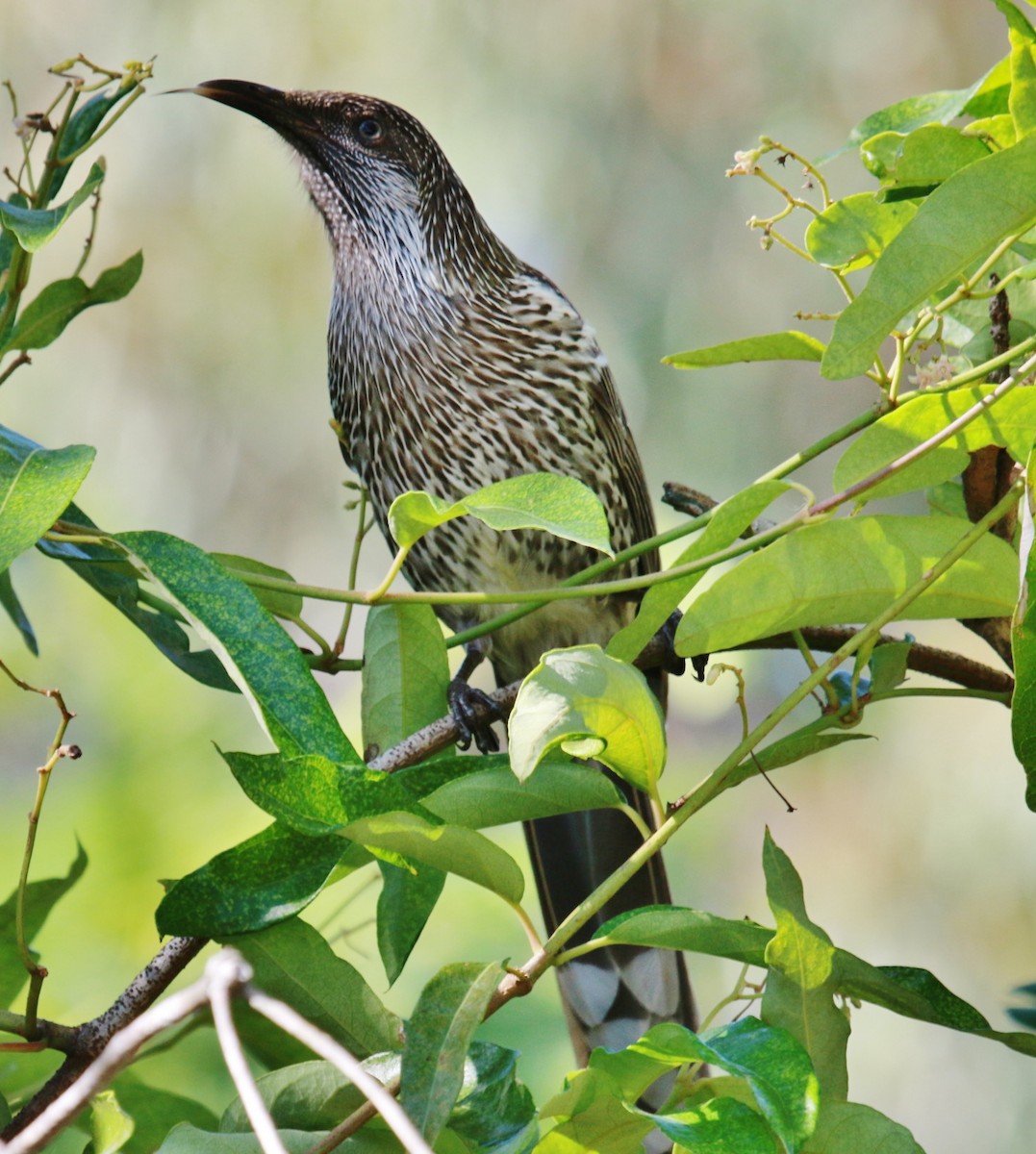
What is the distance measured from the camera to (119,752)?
356 cm

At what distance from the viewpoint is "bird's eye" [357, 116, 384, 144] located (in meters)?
2.85

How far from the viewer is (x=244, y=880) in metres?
1.05

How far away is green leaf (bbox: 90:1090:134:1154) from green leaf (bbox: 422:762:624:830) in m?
0.29

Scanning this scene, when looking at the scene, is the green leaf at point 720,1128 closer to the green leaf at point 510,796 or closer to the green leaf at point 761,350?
the green leaf at point 510,796

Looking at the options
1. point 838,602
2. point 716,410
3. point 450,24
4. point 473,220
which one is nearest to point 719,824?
point 716,410

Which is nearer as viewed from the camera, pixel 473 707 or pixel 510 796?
pixel 510 796

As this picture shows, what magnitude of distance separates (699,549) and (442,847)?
0.96 feet

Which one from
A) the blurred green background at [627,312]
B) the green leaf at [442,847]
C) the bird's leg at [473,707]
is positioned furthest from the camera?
the blurred green background at [627,312]

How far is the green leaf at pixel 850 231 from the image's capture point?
1246mm

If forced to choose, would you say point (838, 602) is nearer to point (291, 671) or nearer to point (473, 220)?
point (291, 671)

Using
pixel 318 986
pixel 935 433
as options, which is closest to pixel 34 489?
pixel 318 986

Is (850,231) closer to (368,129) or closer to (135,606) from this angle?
(135,606)

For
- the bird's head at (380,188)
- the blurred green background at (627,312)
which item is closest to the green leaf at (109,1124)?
the bird's head at (380,188)

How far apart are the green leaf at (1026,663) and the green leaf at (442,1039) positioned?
39 cm
